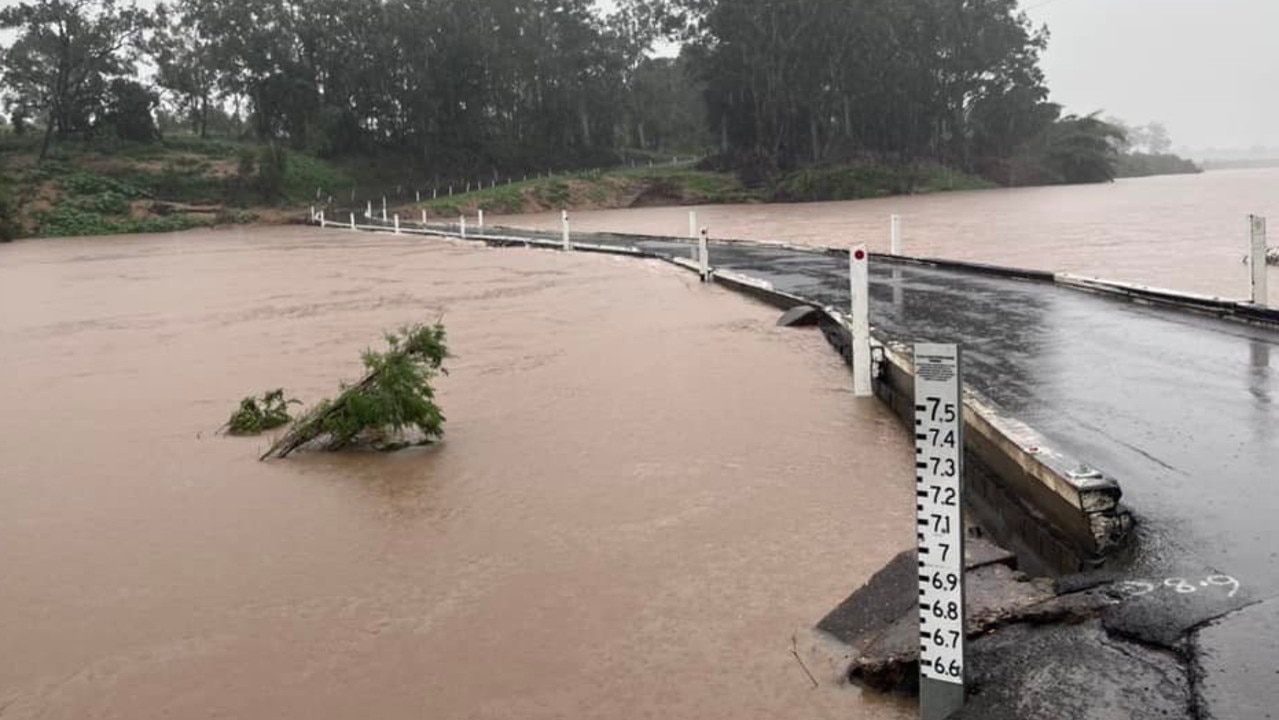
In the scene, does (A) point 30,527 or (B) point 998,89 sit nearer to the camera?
(A) point 30,527

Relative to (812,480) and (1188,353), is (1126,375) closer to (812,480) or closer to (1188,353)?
(1188,353)

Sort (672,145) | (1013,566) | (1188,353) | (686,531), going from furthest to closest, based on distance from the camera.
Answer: (672,145) < (1188,353) < (686,531) < (1013,566)

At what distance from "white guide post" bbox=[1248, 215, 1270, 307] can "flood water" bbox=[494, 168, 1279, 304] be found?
3.19 m

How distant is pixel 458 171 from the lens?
8056cm

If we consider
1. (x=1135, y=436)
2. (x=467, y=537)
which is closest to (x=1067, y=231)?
(x=1135, y=436)

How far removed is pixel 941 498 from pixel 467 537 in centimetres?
349

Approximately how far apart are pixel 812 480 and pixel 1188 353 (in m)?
4.13

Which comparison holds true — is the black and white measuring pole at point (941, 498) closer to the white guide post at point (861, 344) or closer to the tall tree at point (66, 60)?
the white guide post at point (861, 344)

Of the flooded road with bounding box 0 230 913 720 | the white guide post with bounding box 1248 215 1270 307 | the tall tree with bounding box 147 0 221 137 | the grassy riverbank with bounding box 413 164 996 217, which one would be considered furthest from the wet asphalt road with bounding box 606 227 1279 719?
the tall tree with bounding box 147 0 221 137

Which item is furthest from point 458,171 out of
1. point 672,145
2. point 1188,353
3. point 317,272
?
point 1188,353

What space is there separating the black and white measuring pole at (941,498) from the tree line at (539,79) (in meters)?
71.4

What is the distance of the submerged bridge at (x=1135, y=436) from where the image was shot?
445 centimetres

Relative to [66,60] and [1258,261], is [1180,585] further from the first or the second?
[66,60]

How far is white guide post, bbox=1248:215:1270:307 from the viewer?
11.0 meters
